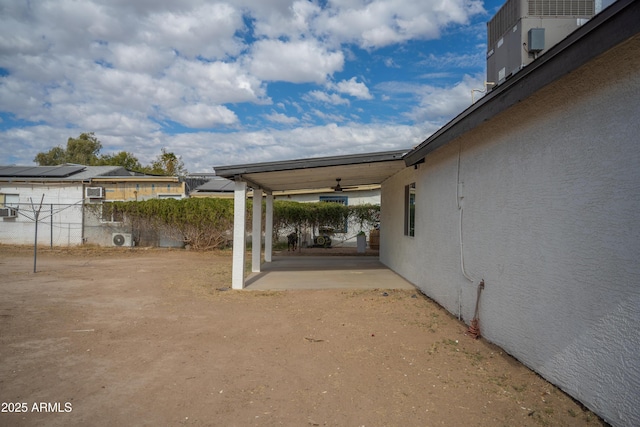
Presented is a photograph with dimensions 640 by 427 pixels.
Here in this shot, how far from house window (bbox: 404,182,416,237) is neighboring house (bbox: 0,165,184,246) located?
13870mm

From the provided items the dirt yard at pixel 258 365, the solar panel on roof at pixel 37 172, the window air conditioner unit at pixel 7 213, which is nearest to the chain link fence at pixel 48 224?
the window air conditioner unit at pixel 7 213

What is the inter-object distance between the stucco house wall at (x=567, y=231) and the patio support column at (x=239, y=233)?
469cm

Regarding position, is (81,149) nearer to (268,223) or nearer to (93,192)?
(93,192)

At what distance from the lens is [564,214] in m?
3.66

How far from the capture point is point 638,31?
2566mm

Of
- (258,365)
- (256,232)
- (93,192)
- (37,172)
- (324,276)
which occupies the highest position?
(37,172)

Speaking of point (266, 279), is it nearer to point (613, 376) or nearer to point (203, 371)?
point (203, 371)

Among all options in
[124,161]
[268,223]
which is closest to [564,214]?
[268,223]

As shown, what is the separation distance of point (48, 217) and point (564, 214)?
2160cm

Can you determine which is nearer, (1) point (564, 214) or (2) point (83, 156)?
(1) point (564, 214)

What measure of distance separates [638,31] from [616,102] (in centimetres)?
63

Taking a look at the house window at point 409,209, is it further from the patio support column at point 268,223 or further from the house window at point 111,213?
the house window at point 111,213

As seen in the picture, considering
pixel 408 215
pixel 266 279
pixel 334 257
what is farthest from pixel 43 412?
pixel 334 257

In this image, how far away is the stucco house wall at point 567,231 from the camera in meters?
2.94
